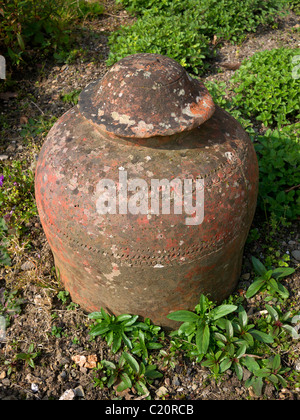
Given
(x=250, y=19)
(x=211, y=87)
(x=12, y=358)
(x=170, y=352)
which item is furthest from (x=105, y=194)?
(x=250, y=19)

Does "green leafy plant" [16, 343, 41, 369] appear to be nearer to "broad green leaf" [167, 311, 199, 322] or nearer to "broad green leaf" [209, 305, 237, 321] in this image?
"broad green leaf" [167, 311, 199, 322]

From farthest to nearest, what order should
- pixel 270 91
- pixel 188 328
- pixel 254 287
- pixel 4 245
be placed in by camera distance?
pixel 270 91 < pixel 4 245 < pixel 254 287 < pixel 188 328

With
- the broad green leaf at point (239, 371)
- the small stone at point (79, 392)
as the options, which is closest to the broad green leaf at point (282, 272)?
the broad green leaf at point (239, 371)

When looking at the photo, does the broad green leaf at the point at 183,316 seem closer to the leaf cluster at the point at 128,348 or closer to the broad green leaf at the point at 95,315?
the leaf cluster at the point at 128,348

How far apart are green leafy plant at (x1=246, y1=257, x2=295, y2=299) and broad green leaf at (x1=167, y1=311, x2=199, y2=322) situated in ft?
1.61

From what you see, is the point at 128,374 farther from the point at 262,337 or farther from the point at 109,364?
the point at 262,337

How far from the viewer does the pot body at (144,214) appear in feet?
6.59

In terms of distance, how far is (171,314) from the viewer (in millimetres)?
2348

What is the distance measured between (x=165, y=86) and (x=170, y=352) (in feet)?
5.03

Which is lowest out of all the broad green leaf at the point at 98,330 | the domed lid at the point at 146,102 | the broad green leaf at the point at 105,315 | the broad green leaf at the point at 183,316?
the broad green leaf at the point at 98,330

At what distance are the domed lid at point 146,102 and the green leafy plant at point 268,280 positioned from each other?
1.21m

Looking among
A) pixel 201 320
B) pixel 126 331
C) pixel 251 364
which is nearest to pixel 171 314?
pixel 201 320

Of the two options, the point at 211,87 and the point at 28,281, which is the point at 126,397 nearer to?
the point at 28,281

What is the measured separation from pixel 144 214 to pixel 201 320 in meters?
0.81
